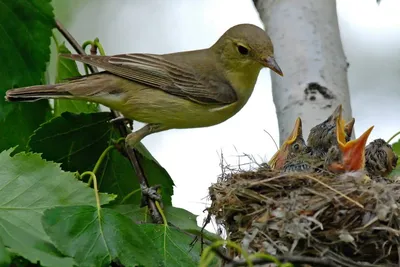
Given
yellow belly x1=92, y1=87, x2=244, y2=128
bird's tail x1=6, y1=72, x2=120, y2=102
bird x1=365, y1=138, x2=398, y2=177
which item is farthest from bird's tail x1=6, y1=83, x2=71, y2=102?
bird x1=365, y1=138, x2=398, y2=177

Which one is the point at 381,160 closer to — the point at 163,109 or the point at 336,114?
the point at 336,114

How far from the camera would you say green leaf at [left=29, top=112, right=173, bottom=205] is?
15.7 ft

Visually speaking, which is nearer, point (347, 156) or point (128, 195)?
point (128, 195)

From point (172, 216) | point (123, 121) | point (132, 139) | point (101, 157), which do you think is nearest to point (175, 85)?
point (123, 121)

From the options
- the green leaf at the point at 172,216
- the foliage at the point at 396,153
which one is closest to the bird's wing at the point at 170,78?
the foliage at the point at 396,153

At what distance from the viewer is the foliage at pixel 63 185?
3754mm

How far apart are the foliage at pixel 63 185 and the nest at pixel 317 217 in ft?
0.80

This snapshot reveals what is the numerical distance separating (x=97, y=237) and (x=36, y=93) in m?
1.32

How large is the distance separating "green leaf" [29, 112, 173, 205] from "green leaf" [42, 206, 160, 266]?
95 cm

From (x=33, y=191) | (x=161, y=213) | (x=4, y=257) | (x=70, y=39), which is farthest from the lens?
(x=70, y=39)

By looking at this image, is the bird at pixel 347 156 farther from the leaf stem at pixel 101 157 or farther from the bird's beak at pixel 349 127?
the leaf stem at pixel 101 157

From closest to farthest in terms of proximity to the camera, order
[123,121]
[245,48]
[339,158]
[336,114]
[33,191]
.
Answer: [33,191] < [336,114] < [339,158] < [123,121] < [245,48]

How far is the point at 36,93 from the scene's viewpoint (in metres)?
4.89

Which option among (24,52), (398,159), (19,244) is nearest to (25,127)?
(24,52)
